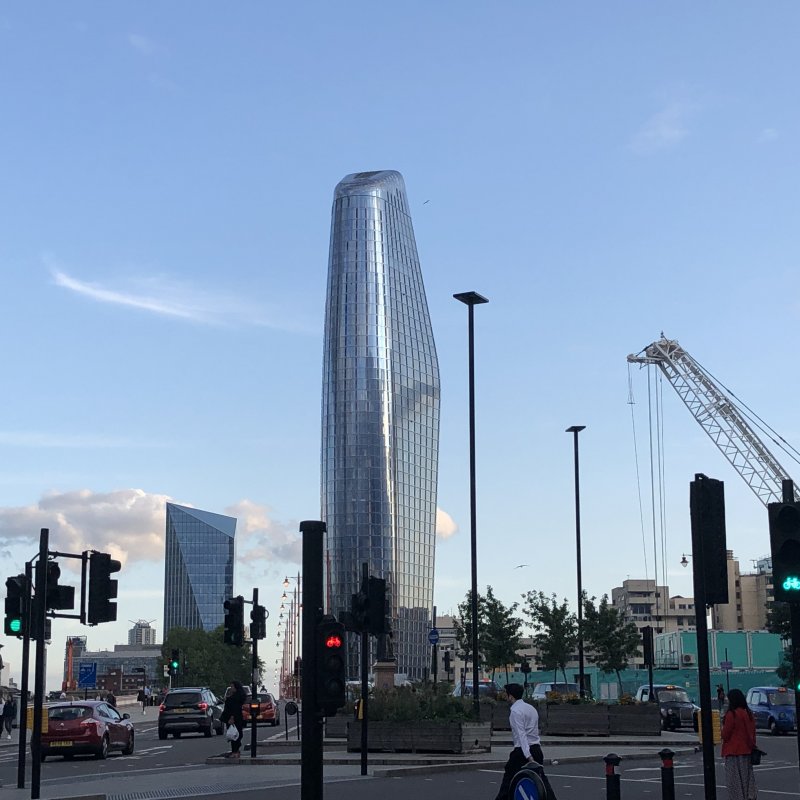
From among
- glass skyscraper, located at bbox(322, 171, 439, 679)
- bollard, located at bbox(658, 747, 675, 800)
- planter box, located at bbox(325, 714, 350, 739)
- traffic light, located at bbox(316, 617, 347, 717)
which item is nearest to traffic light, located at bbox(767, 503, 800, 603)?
bollard, located at bbox(658, 747, 675, 800)

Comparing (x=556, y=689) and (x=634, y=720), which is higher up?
(x=556, y=689)

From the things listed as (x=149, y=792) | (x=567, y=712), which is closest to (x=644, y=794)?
(x=149, y=792)

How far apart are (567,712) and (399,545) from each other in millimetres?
157174

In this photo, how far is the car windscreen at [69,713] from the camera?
3166 centimetres

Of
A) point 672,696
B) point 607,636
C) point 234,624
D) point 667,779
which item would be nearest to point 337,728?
point 234,624

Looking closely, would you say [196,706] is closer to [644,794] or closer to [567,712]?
[567,712]

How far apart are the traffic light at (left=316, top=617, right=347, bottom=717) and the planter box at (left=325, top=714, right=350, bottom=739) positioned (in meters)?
24.3

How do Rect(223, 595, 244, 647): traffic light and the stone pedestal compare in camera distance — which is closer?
Rect(223, 595, 244, 647): traffic light

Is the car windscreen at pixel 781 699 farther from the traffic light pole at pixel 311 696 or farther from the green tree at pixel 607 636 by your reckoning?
the traffic light pole at pixel 311 696

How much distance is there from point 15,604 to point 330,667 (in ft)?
35.4

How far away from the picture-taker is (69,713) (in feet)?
104

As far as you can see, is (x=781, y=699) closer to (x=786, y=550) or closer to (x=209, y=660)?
(x=786, y=550)

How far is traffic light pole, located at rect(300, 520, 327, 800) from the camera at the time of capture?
11.6m

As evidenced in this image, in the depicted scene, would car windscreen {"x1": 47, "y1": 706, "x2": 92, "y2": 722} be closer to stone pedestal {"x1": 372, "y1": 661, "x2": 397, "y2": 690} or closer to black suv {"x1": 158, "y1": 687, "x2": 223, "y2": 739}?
black suv {"x1": 158, "y1": 687, "x2": 223, "y2": 739}
